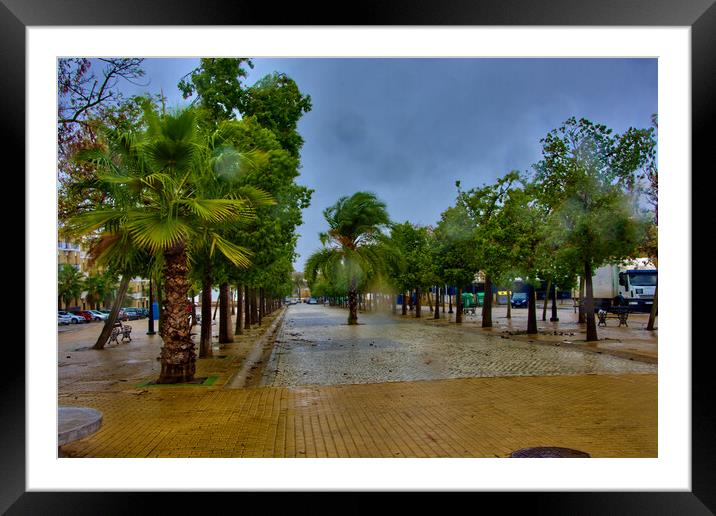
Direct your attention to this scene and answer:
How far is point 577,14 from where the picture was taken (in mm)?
5039

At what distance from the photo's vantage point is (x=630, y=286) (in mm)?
33688

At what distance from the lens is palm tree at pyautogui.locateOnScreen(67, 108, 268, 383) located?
952 cm

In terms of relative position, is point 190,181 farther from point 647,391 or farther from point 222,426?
point 647,391

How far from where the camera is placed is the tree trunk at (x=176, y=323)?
10.6m

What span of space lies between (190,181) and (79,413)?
567 cm

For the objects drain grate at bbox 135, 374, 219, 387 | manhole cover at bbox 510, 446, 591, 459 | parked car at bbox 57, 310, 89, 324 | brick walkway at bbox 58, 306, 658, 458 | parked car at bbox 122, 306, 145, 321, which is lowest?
parked car at bbox 122, 306, 145, 321

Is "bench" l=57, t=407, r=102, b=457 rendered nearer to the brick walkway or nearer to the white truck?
the brick walkway

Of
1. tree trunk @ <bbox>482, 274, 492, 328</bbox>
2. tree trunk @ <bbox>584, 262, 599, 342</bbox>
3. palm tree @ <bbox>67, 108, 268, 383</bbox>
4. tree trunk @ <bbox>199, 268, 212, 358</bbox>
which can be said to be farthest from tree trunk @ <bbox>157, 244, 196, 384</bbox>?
tree trunk @ <bbox>482, 274, 492, 328</bbox>

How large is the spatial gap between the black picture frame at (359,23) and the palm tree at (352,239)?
23471 millimetres

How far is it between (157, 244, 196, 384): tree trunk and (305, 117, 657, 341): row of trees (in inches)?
421

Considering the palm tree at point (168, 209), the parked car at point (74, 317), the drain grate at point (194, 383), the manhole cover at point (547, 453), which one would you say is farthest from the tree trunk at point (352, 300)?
the manhole cover at point (547, 453)

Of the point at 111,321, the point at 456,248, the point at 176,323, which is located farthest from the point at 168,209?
the point at 456,248

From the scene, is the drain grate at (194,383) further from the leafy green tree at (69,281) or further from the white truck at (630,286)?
the white truck at (630,286)

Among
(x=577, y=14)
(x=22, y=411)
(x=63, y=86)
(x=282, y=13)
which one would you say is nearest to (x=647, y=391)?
(x=577, y=14)
